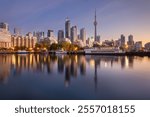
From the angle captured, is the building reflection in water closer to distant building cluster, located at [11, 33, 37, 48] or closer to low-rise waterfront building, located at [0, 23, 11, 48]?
low-rise waterfront building, located at [0, 23, 11, 48]

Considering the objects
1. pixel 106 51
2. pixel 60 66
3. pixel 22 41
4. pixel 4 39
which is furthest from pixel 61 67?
pixel 22 41

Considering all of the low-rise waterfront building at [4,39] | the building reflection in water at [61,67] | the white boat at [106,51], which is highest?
the low-rise waterfront building at [4,39]

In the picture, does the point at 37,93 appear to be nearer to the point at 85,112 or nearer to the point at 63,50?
the point at 85,112

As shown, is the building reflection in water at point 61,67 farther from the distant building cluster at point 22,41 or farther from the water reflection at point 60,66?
the distant building cluster at point 22,41

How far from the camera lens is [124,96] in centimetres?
663

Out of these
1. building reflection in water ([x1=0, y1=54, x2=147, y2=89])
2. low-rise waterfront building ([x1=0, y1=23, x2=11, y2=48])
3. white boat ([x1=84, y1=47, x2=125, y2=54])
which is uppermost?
low-rise waterfront building ([x1=0, y1=23, x2=11, y2=48])

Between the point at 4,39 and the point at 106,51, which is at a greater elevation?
the point at 4,39

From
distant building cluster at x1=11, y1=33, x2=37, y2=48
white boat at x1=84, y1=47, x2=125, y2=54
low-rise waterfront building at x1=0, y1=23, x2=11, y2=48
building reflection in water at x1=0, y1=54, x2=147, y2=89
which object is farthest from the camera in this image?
distant building cluster at x1=11, y1=33, x2=37, y2=48

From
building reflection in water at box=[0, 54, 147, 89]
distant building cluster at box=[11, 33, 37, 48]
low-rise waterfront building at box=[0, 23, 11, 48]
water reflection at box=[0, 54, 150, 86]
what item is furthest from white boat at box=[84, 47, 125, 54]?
distant building cluster at box=[11, 33, 37, 48]

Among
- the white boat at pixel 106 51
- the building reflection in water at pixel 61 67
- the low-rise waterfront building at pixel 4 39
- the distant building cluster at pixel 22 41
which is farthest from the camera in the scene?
the distant building cluster at pixel 22 41

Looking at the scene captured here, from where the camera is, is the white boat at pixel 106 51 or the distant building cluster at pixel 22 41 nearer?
the white boat at pixel 106 51

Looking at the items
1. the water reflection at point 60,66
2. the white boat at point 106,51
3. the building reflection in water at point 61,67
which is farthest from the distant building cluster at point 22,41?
the building reflection in water at point 61,67

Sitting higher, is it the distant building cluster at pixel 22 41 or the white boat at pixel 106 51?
the distant building cluster at pixel 22 41

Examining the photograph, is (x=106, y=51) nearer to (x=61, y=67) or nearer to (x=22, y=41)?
(x=61, y=67)
